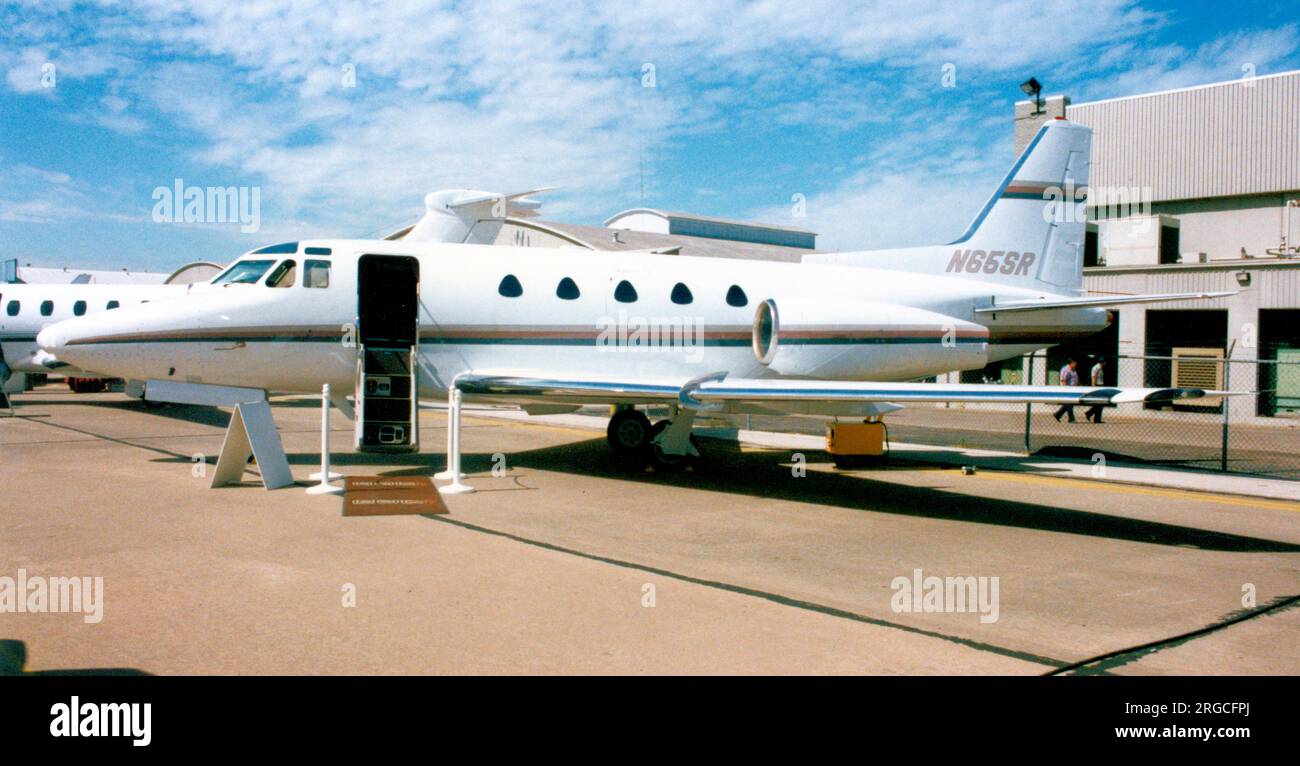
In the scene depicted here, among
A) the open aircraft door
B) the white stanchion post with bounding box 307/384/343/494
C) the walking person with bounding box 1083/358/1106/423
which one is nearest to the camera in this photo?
the white stanchion post with bounding box 307/384/343/494

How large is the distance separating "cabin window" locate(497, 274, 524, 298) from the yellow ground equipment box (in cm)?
549

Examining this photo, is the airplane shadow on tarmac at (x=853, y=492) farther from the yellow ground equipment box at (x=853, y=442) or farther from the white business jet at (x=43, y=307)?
the white business jet at (x=43, y=307)

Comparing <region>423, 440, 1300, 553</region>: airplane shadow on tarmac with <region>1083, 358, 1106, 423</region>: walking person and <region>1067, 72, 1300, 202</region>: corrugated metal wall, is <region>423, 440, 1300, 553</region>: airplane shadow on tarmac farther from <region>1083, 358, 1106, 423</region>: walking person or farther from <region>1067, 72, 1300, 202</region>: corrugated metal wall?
<region>1067, 72, 1300, 202</region>: corrugated metal wall

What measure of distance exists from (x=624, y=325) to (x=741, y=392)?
2824 mm

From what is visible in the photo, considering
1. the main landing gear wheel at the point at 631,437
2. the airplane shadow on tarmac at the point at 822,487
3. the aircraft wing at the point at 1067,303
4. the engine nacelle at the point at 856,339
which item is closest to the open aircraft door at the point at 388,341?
the airplane shadow on tarmac at the point at 822,487

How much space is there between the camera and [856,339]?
1320 cm

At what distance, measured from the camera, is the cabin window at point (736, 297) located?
13375 millimetres

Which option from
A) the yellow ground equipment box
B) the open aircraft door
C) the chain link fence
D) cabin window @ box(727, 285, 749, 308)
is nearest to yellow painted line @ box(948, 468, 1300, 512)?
the yellow ground equipment box

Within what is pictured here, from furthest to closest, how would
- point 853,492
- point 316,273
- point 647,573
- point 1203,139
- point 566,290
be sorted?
point 1203,139
point 566,290
point 316,273
point 853,492
point 647,573

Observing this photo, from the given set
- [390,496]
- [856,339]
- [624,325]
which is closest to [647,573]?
[390,496]

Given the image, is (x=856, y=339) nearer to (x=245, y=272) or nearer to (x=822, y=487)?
(x=822, y=487)

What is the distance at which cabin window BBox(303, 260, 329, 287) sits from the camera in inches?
466
